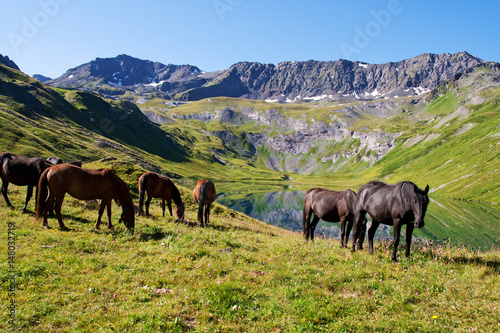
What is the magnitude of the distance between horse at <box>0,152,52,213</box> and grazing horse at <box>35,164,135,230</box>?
9.95 feet

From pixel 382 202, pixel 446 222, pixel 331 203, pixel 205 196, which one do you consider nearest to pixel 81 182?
pixel 205 196

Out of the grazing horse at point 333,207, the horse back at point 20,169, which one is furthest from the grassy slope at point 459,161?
the horse back at point 20,169

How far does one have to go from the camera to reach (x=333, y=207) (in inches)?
627

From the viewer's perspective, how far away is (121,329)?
20.3 feet

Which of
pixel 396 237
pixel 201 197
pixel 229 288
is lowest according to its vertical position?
pixel 229 288

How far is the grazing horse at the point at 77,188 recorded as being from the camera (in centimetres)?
1252

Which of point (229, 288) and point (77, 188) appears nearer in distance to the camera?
point (229, 288)

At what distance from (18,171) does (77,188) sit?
5554 mm

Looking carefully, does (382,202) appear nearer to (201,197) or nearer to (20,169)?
(201,197)

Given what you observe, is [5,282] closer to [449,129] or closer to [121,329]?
[121,329]

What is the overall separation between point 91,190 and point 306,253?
37.2 ft

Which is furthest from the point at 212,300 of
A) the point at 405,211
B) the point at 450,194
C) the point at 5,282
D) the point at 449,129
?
the point at 449,129

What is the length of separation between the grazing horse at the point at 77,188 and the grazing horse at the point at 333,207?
1111cm

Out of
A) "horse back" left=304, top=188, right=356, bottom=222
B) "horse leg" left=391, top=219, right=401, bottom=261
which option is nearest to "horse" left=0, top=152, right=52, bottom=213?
"horse back" left=304, top=188, right=356, bottom=222
